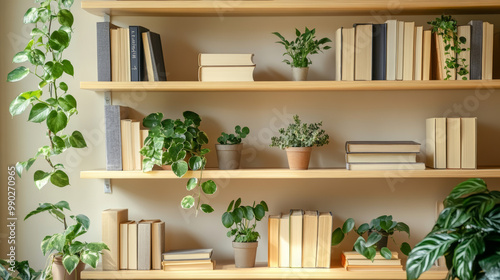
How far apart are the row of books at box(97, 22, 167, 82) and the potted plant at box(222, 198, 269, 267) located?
2.13 feet

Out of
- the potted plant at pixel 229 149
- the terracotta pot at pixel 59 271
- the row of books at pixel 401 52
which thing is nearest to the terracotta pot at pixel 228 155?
the potted plant at pixel 229 149

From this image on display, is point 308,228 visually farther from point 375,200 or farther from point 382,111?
point 382,111

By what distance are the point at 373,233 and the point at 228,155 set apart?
687 mm

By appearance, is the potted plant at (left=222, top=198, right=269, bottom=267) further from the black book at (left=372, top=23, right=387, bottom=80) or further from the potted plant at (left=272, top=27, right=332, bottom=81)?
the black book at (left=372, top=23, right=387, bottom=80)

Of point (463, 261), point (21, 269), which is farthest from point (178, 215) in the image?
point (463, 261)

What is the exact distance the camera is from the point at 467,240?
1.82 meters

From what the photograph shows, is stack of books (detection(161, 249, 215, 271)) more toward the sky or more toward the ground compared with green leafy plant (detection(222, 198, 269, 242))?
more toward the ground

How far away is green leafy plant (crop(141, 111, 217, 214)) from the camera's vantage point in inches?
87.1

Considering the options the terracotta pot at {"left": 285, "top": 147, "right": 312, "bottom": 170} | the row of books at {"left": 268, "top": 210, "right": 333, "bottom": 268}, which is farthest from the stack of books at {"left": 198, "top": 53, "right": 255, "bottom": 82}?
the row of books at {"left": 268, "top": 210, "right": 333, "bottom": 268}

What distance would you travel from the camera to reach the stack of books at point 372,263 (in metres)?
2.26

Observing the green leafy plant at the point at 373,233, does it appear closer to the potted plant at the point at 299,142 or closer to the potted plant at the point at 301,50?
A: the potted plant at the point at 299,142

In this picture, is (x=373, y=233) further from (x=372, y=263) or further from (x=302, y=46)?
(x=302, y=46)

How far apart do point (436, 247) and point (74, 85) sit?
5.62ft

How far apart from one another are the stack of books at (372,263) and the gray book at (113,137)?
1044 millimetres
